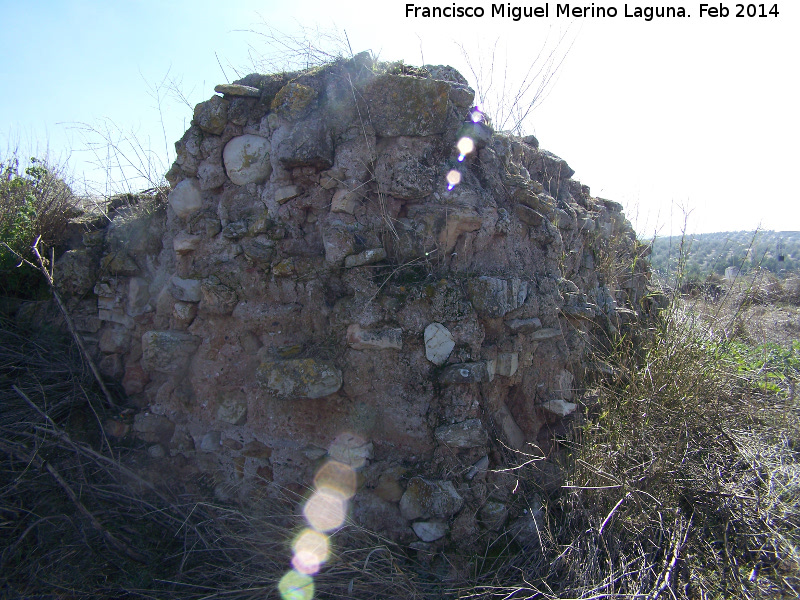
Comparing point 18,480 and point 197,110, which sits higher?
point 197,110

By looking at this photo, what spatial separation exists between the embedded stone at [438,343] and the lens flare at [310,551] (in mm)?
947

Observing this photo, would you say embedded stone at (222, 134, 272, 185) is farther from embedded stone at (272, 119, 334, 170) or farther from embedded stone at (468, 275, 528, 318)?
embedded stone at (468, 275, 528, 318)

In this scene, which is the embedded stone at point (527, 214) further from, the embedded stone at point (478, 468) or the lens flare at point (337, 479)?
the lens flare at point (337, 479)

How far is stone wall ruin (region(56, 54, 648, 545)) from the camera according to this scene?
2367 millimetres

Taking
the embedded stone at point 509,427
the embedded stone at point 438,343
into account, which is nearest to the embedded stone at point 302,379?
the embedded stone at point 438,343

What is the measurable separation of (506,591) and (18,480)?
7.90ft

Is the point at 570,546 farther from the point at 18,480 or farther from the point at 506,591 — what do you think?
the point at 18,480

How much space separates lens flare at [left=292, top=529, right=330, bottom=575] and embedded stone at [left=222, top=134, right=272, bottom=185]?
191 cm

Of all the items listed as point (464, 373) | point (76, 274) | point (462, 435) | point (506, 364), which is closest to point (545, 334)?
point (506, 364)

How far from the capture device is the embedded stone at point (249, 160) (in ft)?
9.31

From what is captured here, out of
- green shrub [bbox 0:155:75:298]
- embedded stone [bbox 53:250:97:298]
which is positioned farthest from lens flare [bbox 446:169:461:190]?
green shrub [bbox 0:155:75:298]

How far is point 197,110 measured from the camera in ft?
9.69

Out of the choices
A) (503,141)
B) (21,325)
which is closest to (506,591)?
(503,141)

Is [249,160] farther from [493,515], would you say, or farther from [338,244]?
[493,515]
